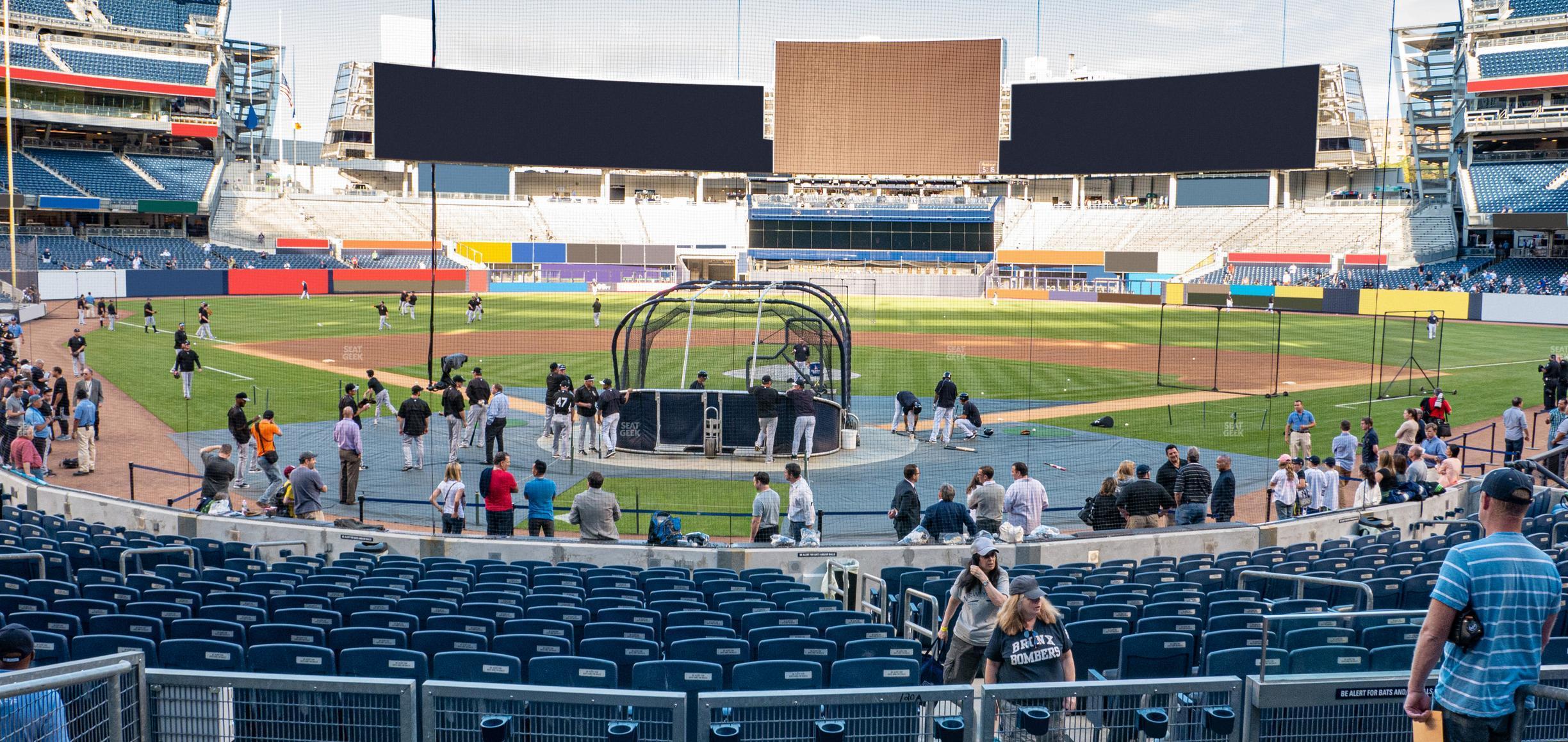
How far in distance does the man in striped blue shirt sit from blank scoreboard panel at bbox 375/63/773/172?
85131 millimetres

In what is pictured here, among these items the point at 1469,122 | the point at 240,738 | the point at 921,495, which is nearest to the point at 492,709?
the point at 240,738

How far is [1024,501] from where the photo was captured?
14.4 meters

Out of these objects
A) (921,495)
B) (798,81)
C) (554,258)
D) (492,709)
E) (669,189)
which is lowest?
(921,495)

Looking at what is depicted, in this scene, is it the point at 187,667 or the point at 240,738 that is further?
the point at 187,667

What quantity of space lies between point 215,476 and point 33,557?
6336mm

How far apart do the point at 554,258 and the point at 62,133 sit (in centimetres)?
3269

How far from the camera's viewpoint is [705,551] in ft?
40.9

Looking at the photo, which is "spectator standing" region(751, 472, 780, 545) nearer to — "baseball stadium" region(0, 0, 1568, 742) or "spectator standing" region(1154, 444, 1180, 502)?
"baseball stadium" region(0, 0, 1568, 742)

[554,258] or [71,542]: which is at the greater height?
[554,258]

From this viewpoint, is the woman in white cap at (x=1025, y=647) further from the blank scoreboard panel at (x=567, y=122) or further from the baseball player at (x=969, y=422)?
the blank scoreboard panel at (x=567, y=122)

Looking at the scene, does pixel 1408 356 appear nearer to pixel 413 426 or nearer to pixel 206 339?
pixel 413 426

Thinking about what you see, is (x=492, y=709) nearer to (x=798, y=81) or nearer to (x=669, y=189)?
(x=798, y=81)

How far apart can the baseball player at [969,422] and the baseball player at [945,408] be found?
299 mm

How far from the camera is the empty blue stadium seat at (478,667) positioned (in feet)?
19.8
